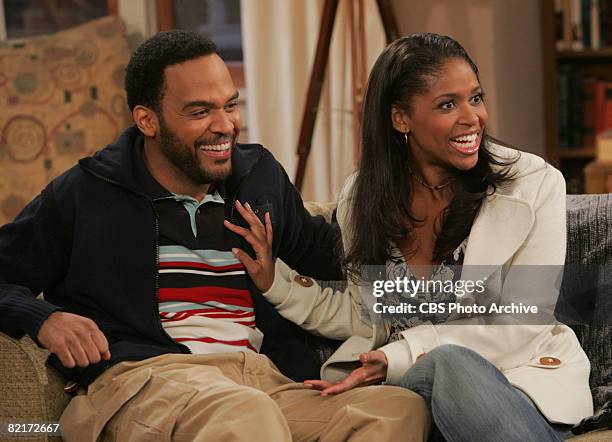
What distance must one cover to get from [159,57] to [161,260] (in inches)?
14.7

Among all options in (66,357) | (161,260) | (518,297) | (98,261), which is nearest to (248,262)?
(161,260)

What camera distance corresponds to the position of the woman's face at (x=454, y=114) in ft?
5.75

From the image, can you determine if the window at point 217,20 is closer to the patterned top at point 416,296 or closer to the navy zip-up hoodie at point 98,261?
the navy zip-up hoodie at point 98,261

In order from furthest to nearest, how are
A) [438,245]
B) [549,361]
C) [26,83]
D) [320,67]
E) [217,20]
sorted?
1. [217,20]
2. [26,83]
3. [320,67]
4. [438,245]
5. [549,361]

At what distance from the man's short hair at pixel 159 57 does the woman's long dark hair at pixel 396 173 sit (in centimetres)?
33

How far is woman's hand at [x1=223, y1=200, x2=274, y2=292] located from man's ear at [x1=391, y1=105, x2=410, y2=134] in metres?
0.30

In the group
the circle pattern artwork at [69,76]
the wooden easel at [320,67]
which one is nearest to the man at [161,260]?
the wooden easel at [320,67]

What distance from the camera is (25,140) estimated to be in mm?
3410

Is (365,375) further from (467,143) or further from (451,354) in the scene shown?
(467,143)

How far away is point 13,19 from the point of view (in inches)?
148

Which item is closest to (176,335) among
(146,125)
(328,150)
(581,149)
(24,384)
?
(24,384)

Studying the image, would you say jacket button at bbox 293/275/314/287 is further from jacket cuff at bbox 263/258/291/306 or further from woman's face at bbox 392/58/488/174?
woman's face at bbox 392/58/488/174

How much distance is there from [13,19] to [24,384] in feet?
7.82

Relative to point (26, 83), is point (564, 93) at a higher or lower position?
lower
